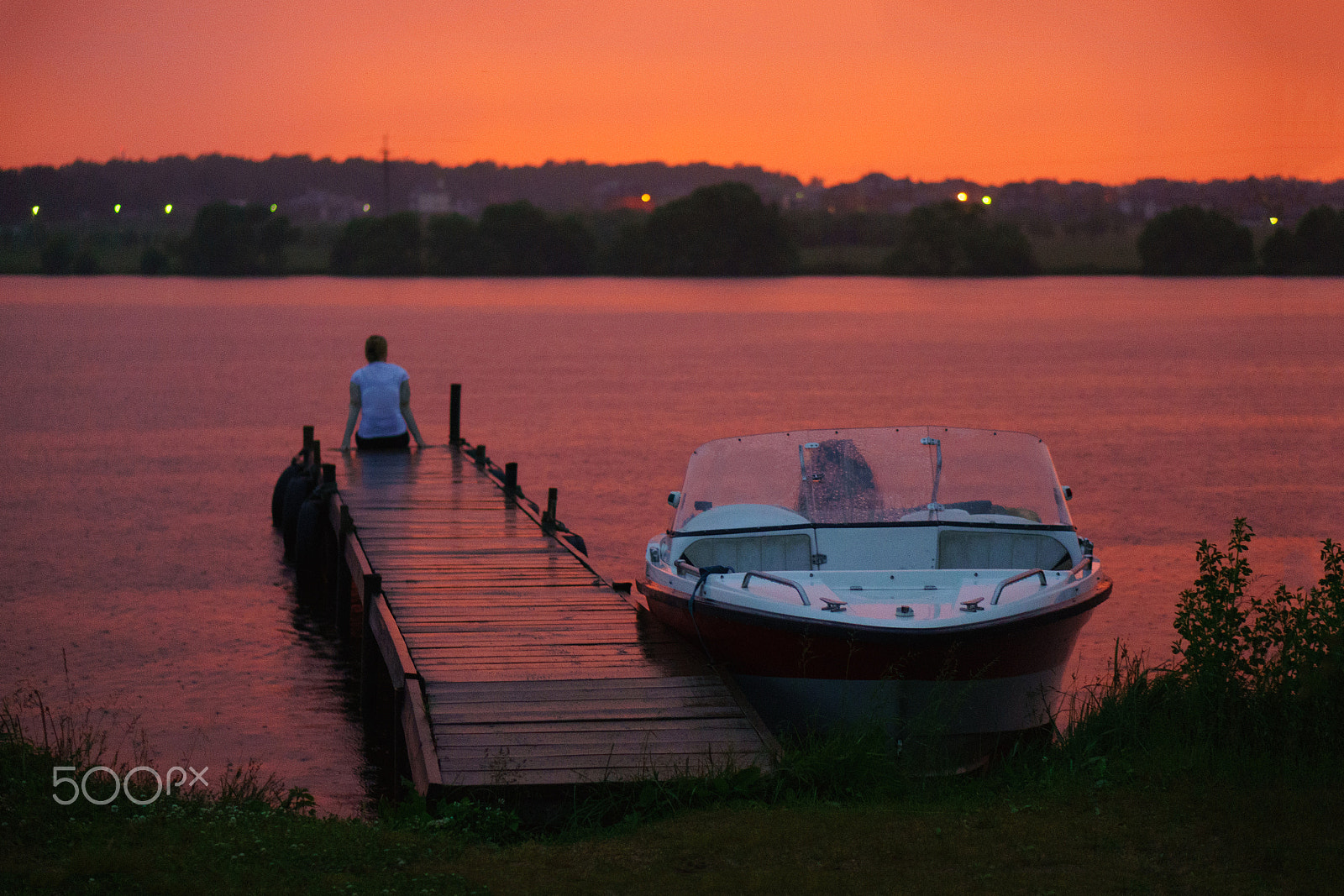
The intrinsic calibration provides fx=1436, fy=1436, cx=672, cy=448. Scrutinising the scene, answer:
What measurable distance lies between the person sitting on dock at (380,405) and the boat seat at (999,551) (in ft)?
31.2

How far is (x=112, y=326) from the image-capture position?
86000 mm

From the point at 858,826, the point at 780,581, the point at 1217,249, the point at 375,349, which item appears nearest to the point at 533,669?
the point at 780,581

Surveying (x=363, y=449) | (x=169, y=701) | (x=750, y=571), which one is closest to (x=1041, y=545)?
(x=750, y=571)

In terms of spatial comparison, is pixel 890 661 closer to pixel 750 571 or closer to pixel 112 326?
pixel 750 571

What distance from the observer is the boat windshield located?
10.6 m

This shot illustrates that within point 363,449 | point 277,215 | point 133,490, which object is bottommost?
point 133,490

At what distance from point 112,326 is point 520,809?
281 ft

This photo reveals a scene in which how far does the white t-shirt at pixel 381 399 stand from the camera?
1825 centimetres

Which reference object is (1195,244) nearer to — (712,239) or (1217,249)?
(1217,249)

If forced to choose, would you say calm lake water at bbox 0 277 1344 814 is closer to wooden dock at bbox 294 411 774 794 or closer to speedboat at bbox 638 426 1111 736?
wooden dock at bbox 294 411 774 794

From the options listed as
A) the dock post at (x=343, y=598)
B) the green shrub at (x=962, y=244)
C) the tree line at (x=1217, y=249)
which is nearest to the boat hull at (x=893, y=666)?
the dock post at (x=343, y=598)

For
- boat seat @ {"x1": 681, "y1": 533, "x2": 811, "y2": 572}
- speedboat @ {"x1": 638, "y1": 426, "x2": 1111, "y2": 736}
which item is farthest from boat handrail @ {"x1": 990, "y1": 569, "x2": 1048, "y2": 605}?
boat seat @ {"x1": 681, "y1": 533, "x2": 811, "y2": 572}

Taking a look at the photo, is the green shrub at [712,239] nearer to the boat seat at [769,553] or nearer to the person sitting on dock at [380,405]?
the person sitting on dock at [380,405]

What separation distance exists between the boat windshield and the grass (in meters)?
2.35
